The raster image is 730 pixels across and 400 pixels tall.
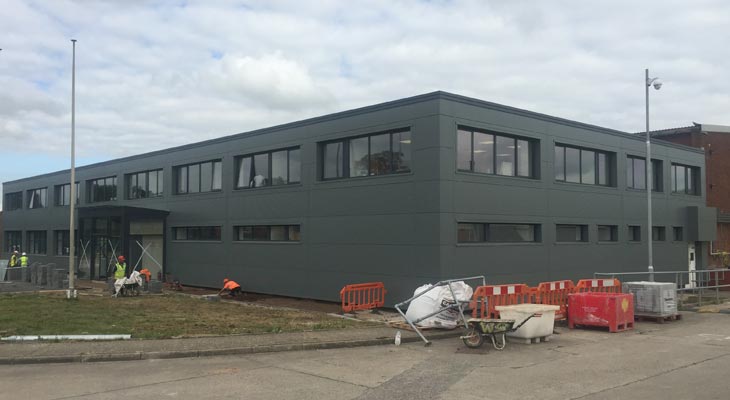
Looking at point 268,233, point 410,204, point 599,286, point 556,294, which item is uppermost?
point 410,204

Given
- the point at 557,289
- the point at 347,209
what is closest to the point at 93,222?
the point at 347,209

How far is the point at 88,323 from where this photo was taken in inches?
593

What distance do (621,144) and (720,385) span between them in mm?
17978

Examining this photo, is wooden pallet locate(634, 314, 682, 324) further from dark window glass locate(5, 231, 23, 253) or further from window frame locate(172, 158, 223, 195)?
dark window glass locate(5, 231, 23, 253)

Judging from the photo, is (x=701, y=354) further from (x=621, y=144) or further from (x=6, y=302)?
(x=6, y=302)

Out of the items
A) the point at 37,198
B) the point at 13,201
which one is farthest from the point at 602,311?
the point at 13,201

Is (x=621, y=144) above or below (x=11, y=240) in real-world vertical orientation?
above

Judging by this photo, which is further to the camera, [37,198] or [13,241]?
[13,241]

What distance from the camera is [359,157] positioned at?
68.3ft

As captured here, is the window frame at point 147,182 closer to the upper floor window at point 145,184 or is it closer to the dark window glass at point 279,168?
the upper floor window at point 145,184

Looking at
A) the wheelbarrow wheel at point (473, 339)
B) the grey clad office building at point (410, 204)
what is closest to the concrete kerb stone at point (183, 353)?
the wheelbarrow wheel at point (473, 339)

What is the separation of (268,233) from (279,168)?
269 cm

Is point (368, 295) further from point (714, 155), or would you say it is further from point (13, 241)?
point (13, 241)

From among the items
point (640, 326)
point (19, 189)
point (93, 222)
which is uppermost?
point (19, 189)
